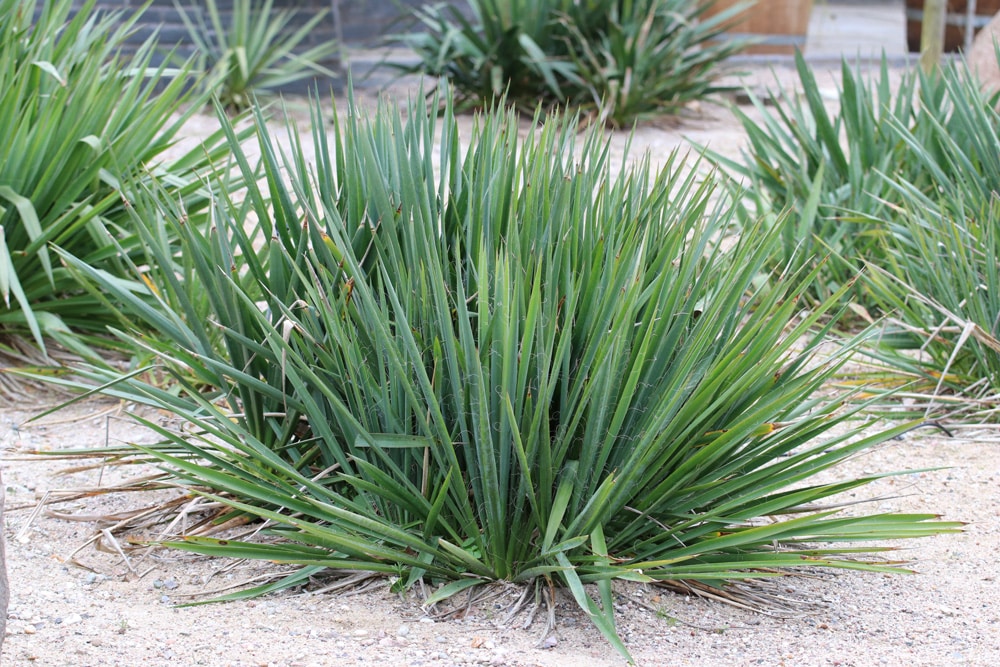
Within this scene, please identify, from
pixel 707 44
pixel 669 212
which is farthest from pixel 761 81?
pixel 669 212

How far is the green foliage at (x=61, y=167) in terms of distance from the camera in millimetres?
3354

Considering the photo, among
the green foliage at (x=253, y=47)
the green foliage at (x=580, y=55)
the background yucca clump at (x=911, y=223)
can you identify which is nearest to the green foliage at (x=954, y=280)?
the background yucca clump at (x=911, y=223)

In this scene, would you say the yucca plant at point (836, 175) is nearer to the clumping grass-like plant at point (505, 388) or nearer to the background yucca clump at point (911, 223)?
the background yucca clump at point (911, 223)

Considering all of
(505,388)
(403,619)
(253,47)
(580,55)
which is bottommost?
(403,619)

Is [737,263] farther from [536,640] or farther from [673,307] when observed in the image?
[536,640]

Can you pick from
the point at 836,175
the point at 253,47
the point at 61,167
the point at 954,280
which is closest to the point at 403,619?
the point at 61,167

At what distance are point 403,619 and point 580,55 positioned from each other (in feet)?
18.8

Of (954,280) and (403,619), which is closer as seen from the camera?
(403,619)

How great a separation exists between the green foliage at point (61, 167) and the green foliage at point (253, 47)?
323cm

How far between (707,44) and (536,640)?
25.6ft

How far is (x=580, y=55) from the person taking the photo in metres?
7.32

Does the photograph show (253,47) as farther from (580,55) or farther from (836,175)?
(836,175)

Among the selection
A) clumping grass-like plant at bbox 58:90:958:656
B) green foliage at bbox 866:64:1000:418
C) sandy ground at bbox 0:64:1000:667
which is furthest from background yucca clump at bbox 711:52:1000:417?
sandy ground at bbox 0:64:1000:667

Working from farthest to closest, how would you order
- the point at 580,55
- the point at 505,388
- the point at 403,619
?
the point at 580,55
the point at 403,619
the point at 505,388
